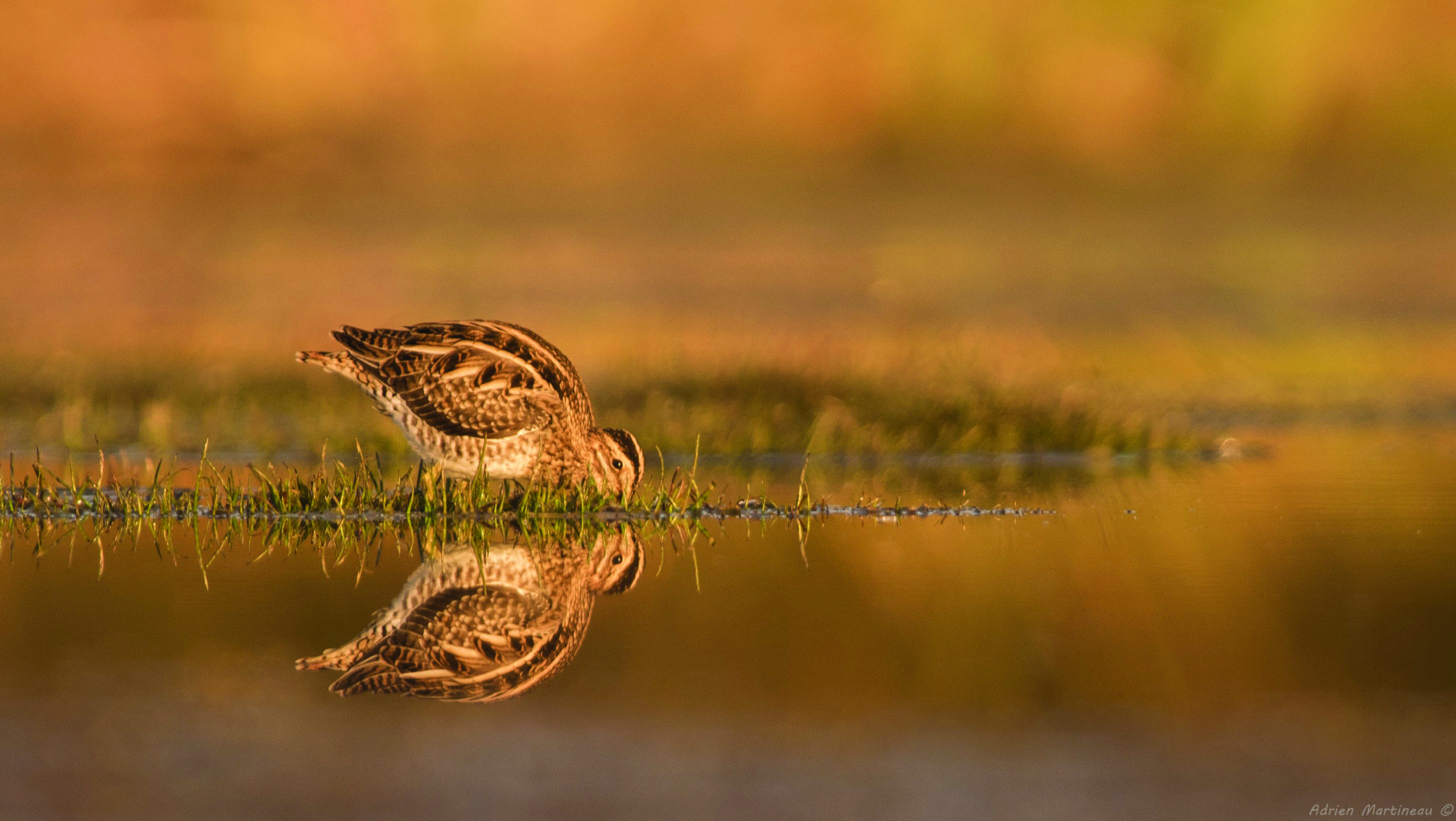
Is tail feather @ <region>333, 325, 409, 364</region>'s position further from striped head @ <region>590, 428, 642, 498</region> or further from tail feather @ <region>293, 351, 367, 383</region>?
striped head @ <region>590, 428, 642, 498</region>

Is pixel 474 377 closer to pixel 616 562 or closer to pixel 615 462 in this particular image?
pixel 615 462

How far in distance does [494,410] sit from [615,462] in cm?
84

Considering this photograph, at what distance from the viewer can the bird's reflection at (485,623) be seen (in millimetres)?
7496


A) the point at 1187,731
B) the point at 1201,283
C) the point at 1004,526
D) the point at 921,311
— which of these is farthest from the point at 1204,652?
the point at 1201,283

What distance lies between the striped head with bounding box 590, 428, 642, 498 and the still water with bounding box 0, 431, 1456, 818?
0.77m

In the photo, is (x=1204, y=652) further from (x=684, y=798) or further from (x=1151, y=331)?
(x=1151, y=331)

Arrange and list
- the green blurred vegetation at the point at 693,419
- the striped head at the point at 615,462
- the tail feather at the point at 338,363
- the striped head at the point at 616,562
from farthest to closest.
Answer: the green blurred vegetation at the point at 693,419 < the tail feather at the point at 338,363 < the striped head at the point at 615,462 < the striped head at the point at 616,562

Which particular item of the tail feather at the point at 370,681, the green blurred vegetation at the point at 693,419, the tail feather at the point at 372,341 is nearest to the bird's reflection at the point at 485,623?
the tail feather at the point at 370,681

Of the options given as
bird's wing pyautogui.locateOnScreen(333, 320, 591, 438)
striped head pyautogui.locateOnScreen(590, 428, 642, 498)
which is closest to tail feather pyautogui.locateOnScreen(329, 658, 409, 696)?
bird's wing pyautogui.locateOnScreen(333, 320, 591, 438)

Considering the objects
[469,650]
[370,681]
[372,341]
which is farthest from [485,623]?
[372,341]

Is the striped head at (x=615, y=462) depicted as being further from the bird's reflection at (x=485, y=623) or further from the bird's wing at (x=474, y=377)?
the bird's reflection at (x=485, y=623)

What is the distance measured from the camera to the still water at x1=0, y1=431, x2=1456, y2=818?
19.8ft

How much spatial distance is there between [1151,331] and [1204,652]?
24.2m

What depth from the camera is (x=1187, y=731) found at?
261 inches
